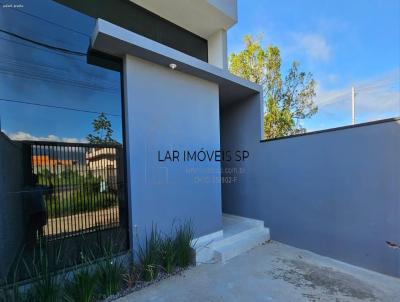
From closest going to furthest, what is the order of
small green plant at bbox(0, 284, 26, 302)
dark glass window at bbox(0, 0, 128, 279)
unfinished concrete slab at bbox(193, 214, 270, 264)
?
1. small green plant at bbox(0, 284, 26, 302)
2. dark glass window at bbox(0, 0, 128, 279)
3. unfinished concrete slab at bbox(193, 214, 270, 264)

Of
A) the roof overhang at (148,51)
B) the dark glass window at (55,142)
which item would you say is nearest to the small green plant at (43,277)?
the dark glass window at (55,142)

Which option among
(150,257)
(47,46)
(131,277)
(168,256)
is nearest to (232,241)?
(168,256)

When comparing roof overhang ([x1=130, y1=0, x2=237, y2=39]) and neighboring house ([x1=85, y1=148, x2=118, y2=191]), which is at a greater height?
roof overhang ([x1=130, y1=0, x2=237, y2=39])

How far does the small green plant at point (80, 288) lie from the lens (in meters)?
2.65

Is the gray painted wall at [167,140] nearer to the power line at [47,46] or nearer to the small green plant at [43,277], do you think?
the power line at [47,46]

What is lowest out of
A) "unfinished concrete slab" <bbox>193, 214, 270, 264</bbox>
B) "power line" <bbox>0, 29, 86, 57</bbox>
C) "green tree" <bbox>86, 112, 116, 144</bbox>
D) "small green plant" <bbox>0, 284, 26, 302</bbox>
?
"unfinished concrete slab" <bbox>193, 214, 270, 264</bbox>

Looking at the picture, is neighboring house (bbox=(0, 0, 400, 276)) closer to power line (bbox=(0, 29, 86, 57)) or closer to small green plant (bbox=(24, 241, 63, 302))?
power line (bbox=(0, 29, 86, 57))

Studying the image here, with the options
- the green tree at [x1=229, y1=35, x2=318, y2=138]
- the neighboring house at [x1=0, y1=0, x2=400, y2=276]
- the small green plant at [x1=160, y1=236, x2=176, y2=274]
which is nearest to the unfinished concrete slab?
the neighboring house at [x1=0, y1=0, x2=400, y2=276]

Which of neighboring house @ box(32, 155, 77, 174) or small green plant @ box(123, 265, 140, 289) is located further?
small green plant @ box(123, 265, 140, 289)

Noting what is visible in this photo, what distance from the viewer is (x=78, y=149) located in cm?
334

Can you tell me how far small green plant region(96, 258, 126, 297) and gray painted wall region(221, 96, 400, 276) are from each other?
3617 millimetres

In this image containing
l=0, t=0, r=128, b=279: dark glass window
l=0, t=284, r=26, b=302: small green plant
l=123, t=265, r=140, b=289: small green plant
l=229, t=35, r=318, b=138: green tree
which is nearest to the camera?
l=0, t=284, r=26, b=302: small green plant

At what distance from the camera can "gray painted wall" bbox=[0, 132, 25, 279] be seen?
270 cm

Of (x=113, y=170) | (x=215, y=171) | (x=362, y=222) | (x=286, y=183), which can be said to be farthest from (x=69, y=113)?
(x=362, y=222)
